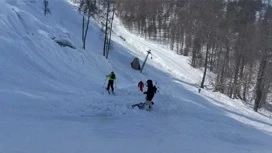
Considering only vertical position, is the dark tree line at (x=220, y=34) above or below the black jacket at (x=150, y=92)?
above

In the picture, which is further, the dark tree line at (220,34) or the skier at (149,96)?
the dark tree line at (220,34)

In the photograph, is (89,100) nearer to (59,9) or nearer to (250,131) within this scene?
(250,131)

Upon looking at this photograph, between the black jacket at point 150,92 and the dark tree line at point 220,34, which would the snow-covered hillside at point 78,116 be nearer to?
the black jacket at point 150,92

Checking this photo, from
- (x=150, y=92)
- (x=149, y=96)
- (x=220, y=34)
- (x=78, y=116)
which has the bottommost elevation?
A: (x=78, y=116)

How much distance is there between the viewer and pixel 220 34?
59.5m

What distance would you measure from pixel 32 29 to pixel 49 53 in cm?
459

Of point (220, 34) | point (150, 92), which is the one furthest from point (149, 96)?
point (220, 34)

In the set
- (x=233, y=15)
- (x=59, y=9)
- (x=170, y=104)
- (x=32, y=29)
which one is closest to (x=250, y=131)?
(x=170, y=104)

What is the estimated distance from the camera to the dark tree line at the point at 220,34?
49719 millimetres

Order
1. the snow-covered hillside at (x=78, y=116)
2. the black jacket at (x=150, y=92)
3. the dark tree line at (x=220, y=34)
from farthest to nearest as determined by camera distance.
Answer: the dark tree line at (x=220, y=34) → the black jacket at (x=150, y=92) → the snow-covered hillside at (x=78, y=116)

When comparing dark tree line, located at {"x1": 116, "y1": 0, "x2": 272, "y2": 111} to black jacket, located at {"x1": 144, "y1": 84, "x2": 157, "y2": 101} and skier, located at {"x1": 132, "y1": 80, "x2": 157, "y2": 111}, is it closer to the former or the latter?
skier, located at {"x1": 132, "y1": 80, "x2": 157, "y2": 111}

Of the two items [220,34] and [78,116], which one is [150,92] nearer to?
[78,116]

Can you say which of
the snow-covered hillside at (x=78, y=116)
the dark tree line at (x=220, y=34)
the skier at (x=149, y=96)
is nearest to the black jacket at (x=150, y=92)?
the skier at (x=149, y=96)

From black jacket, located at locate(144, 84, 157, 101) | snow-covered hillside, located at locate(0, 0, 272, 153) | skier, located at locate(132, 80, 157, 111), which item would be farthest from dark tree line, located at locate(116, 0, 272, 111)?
black jacket, located at locate(144, 84, 157, 101)
